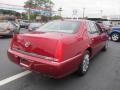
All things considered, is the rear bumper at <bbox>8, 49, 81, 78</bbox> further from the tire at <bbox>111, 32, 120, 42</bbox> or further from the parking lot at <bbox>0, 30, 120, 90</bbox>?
the tire at <bbox>111, 32, 120, 42</bbox>

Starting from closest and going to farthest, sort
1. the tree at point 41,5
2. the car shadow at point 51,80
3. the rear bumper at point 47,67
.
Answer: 1. the rear bumper at point 47,67
2. the car shadow at point 51,80
3. the tree at point 41,5

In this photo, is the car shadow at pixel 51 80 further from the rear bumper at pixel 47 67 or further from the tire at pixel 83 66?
the rear bumper at pixel 47 67

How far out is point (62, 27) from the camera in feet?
17.1

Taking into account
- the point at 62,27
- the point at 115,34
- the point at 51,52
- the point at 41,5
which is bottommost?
the point at 115,34

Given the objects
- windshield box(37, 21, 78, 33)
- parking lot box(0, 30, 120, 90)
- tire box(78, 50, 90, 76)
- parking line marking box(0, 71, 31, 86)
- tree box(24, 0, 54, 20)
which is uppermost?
tree box(24, 0, 54, 20)

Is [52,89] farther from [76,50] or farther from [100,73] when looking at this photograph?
[100,73]

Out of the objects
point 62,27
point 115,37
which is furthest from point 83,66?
point 115,37

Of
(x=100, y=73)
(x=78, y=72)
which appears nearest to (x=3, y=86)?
(x=78, y=72)

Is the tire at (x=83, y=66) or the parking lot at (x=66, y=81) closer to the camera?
the parking lot at (x=66, y=81)

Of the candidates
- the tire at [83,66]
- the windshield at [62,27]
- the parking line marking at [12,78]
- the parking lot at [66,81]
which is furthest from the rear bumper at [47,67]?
the windshield at [62,27]

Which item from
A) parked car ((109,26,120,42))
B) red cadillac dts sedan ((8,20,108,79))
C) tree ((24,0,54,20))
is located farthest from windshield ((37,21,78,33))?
tree ((24,0,54,20))

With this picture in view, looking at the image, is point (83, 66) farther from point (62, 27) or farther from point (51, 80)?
point (62, 27)

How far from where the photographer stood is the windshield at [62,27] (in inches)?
198

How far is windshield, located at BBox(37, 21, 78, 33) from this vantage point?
5027 millimetres
